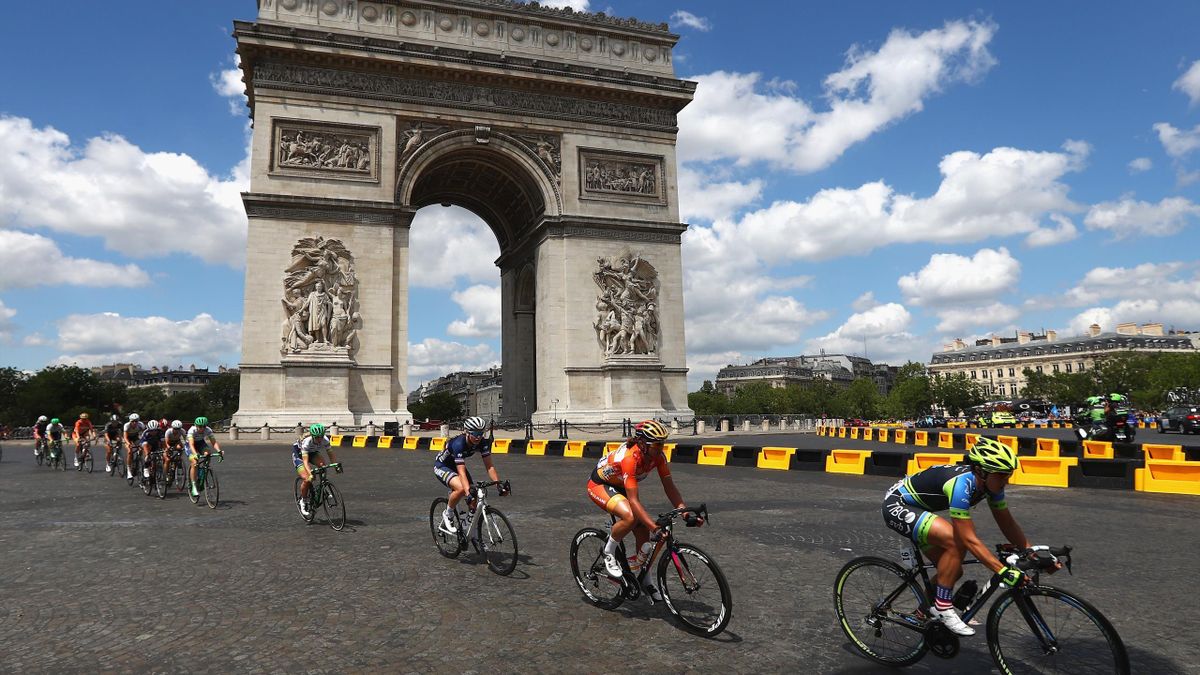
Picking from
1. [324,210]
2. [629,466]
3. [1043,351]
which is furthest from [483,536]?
[1043,351]

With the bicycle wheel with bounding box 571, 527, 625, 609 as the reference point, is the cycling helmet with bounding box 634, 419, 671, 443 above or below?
above

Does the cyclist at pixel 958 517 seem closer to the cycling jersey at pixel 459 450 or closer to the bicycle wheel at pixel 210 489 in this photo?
the cycling jersey at pixel 459 450

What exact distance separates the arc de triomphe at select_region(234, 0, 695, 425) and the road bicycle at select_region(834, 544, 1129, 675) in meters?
25.2

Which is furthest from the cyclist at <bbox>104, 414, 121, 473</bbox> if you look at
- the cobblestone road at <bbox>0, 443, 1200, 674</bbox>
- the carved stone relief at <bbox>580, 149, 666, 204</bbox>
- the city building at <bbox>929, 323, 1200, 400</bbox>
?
the city building at <bbox>929, 323, 1200, 400</bbox>

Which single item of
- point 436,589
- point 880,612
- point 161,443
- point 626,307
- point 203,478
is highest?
point 626,307

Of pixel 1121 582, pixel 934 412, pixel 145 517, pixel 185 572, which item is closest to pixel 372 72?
pixel 145 517

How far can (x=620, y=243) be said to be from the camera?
108ft

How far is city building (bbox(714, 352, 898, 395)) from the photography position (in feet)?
497

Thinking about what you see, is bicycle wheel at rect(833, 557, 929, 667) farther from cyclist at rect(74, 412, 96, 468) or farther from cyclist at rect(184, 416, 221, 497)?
cyclist at rect(74, 412, 96, 468)

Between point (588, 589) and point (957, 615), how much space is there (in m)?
2.79

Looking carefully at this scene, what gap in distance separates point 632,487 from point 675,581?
0.72 metres

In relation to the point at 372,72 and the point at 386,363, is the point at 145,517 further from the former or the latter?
the point at 372,72

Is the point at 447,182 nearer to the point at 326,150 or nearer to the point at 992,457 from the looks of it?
the point at 326,150

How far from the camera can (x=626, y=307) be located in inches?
1271
